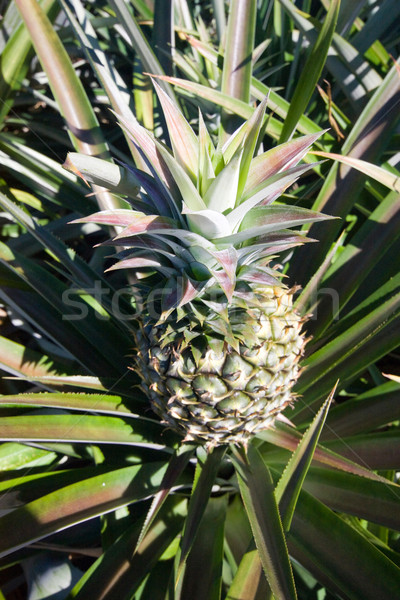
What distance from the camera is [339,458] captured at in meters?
0.94

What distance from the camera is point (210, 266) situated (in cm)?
91

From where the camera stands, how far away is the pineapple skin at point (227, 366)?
917 mm

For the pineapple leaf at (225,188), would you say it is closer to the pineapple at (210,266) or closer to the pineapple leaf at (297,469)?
the pineapple at (210,266)

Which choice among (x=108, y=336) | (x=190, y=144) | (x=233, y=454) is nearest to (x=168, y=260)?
(x=190, y=144)

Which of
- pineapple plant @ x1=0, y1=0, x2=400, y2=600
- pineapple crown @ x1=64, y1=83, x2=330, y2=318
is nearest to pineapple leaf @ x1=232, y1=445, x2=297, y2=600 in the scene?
pineapple plant @ x1=0, y1=0, x2=400, y2=600

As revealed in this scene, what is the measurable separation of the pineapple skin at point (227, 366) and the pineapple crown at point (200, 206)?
0.07 metres

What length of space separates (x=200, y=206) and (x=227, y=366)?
0.33 meters

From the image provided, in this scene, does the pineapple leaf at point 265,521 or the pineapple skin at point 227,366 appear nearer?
the pineapple leaf at point 265,521

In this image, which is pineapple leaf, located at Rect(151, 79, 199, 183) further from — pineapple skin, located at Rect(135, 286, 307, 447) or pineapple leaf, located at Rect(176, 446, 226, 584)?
pineapple leaf, located at Rect(176, 446, 226, 584)

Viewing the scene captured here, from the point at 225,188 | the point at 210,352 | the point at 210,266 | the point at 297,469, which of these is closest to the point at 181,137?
the point at 225,188

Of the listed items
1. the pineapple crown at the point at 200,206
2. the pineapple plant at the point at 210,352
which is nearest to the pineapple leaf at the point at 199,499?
the pineapple plant at the point at 210,352

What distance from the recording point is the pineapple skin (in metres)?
0.92

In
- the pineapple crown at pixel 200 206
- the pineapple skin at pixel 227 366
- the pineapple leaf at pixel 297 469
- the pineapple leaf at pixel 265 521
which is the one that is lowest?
the pineapple leaf at pixel 265 521

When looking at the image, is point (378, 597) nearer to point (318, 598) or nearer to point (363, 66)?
point (318, 598)
